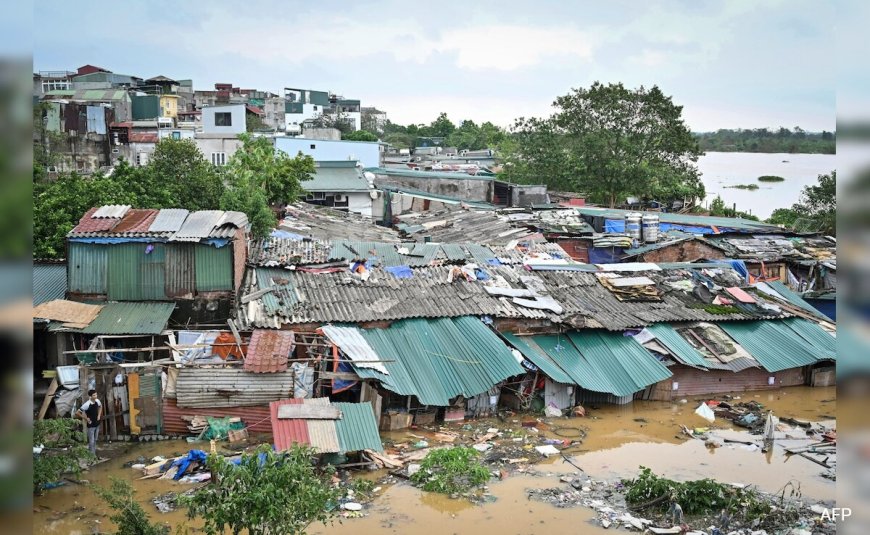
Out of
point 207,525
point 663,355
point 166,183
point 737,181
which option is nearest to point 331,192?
point 166,183

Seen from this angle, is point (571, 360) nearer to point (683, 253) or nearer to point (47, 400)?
point (683, 253)

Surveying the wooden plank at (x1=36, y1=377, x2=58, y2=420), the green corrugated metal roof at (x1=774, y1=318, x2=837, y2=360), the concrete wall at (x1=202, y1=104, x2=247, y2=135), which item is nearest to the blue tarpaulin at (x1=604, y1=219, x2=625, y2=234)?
the green corrugated metal roof at (x1=774, y1=318, x2=837, y2=360)

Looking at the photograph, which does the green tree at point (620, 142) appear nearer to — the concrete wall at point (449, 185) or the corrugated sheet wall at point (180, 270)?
the concrete wall at point (449, 185)

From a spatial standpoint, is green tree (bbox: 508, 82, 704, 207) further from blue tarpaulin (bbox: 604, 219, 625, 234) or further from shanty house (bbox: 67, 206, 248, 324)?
shanty house (bbox: 67, 206, 248, 324)

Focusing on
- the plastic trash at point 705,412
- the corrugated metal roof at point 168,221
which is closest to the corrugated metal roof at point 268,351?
the corrugated metal roof at point 168,221

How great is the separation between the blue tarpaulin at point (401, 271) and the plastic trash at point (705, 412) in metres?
6.15

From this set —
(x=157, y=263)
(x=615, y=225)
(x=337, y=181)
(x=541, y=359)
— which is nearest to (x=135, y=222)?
(x=157, y=263)

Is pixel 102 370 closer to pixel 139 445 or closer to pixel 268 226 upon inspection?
pixel 139 445

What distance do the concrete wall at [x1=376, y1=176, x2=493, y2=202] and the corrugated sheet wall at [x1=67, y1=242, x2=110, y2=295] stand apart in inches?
748

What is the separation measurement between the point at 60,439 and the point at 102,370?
2.20m

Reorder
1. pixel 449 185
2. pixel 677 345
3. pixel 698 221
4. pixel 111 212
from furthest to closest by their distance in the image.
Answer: pixel 449 185 → pixel 698 221 → pixel 677 345 → pixel 111 212

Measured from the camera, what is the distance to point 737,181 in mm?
68875

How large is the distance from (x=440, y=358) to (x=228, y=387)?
3686 mm

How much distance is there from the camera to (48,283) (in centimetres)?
1392
